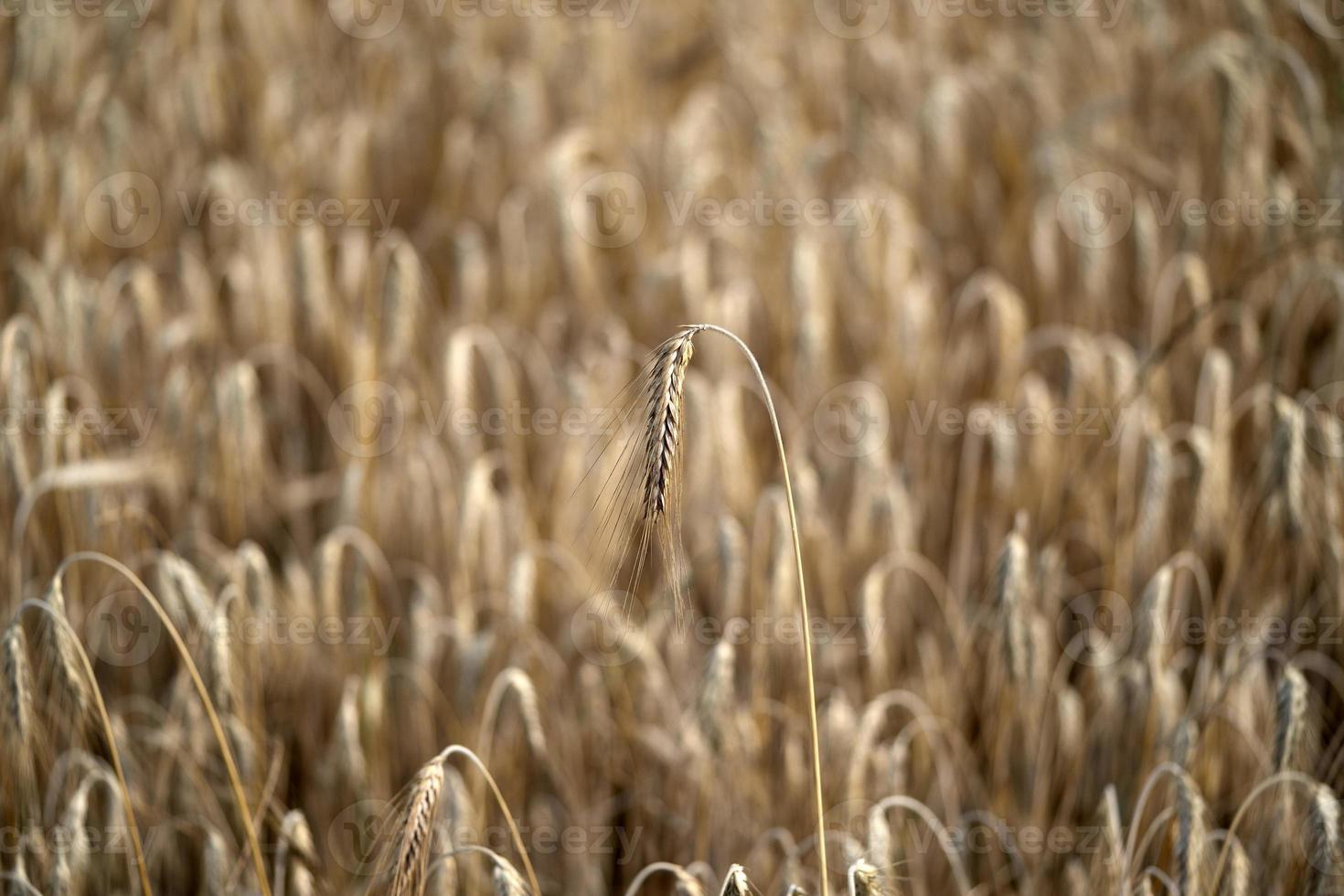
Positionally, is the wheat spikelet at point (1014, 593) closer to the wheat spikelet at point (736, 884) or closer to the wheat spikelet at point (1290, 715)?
the wheat spikelet at point (1290, 715)

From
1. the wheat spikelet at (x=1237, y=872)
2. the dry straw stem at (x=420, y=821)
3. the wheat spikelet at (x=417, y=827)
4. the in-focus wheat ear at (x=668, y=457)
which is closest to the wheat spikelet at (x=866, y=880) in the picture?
the in-focus wheat ear at (x=668, y=457)

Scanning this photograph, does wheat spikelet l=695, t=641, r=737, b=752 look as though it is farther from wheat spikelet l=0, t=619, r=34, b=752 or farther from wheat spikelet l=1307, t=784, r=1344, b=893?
wheat spikelet l=0, t=619, r=34, b=752

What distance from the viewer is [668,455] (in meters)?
0.88

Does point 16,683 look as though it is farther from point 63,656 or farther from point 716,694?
point 716,694

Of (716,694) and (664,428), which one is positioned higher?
(664,428)

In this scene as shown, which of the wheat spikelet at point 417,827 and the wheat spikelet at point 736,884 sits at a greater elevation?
the wheat spikelet at point 417,827

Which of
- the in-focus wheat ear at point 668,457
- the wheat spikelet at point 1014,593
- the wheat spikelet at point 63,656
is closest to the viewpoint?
the in-focus wheat ear at point 668,457

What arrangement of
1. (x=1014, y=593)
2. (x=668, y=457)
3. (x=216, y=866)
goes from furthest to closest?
(x=1014, y=593) < (x=216, y=866) < (x=668, y=457)

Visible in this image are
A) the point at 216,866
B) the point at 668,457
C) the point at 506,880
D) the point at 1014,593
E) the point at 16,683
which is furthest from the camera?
the point at 1014,593

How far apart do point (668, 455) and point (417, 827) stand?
0.48 meters

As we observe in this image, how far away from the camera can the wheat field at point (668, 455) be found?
1.57 m

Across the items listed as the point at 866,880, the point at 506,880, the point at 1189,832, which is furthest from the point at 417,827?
the point at 1189,832

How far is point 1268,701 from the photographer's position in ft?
5.77

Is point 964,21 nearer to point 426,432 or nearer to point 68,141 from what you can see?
point 426,432
